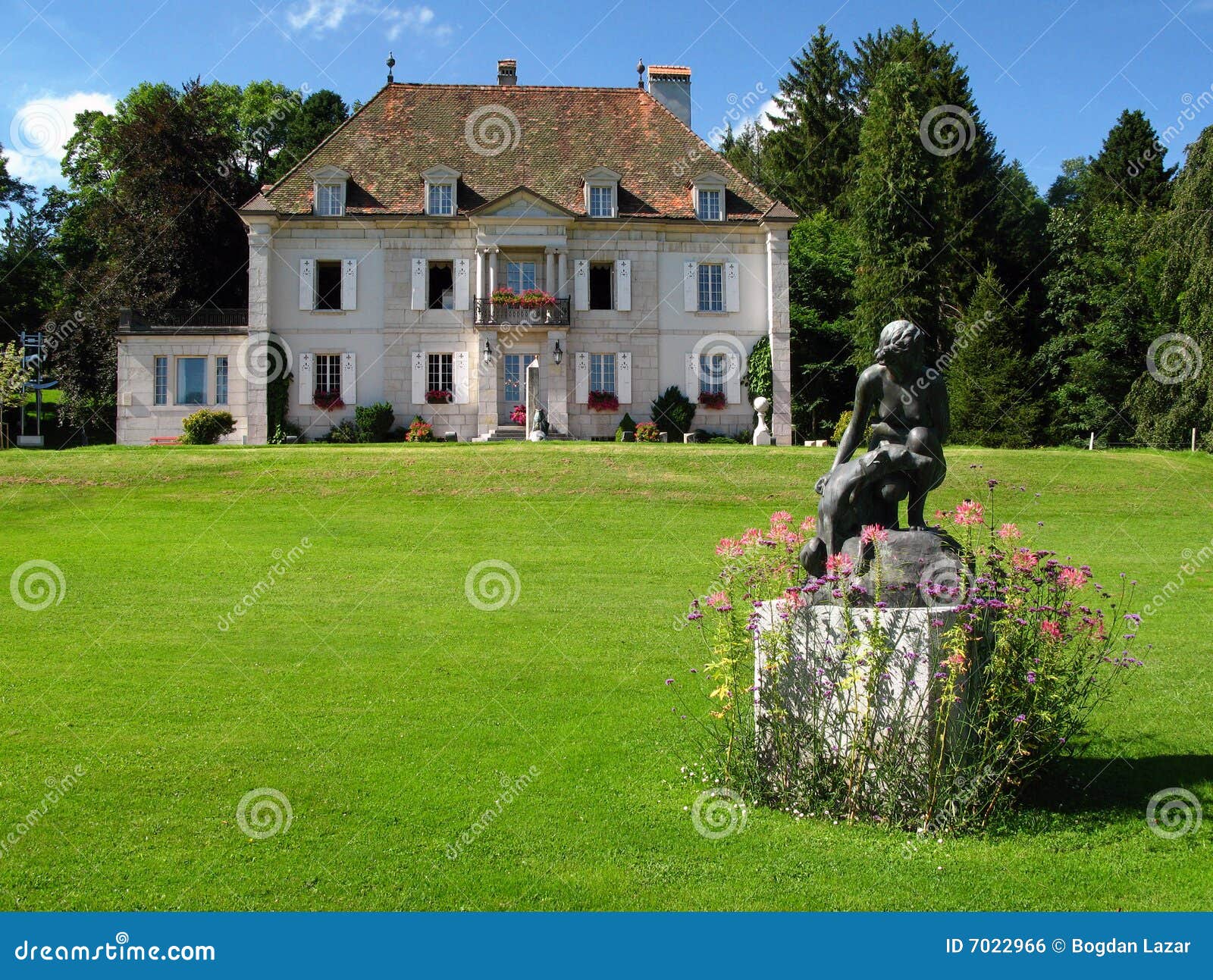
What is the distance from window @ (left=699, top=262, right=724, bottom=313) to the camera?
118ft

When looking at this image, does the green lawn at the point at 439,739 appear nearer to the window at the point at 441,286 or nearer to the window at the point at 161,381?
the window at the point at 161,381

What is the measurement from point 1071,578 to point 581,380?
29057 millimetres

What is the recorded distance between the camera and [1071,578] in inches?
257

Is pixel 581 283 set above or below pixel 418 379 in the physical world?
above

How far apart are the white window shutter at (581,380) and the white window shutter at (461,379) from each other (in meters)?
3.62

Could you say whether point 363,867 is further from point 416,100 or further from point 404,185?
point 416,100

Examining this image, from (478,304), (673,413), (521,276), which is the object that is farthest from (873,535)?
(521,276)

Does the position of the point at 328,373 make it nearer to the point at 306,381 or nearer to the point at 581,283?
the point at 306,381

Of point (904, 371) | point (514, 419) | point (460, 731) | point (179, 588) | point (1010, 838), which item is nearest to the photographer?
point (1010, 838)

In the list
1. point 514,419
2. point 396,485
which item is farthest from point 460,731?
point 514,419

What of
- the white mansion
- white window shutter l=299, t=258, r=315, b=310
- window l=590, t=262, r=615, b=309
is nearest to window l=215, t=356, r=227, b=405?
the white mansion

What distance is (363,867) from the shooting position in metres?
5.66

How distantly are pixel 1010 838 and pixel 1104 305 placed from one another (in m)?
39.1

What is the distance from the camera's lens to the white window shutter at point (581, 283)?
3531 centimetres
